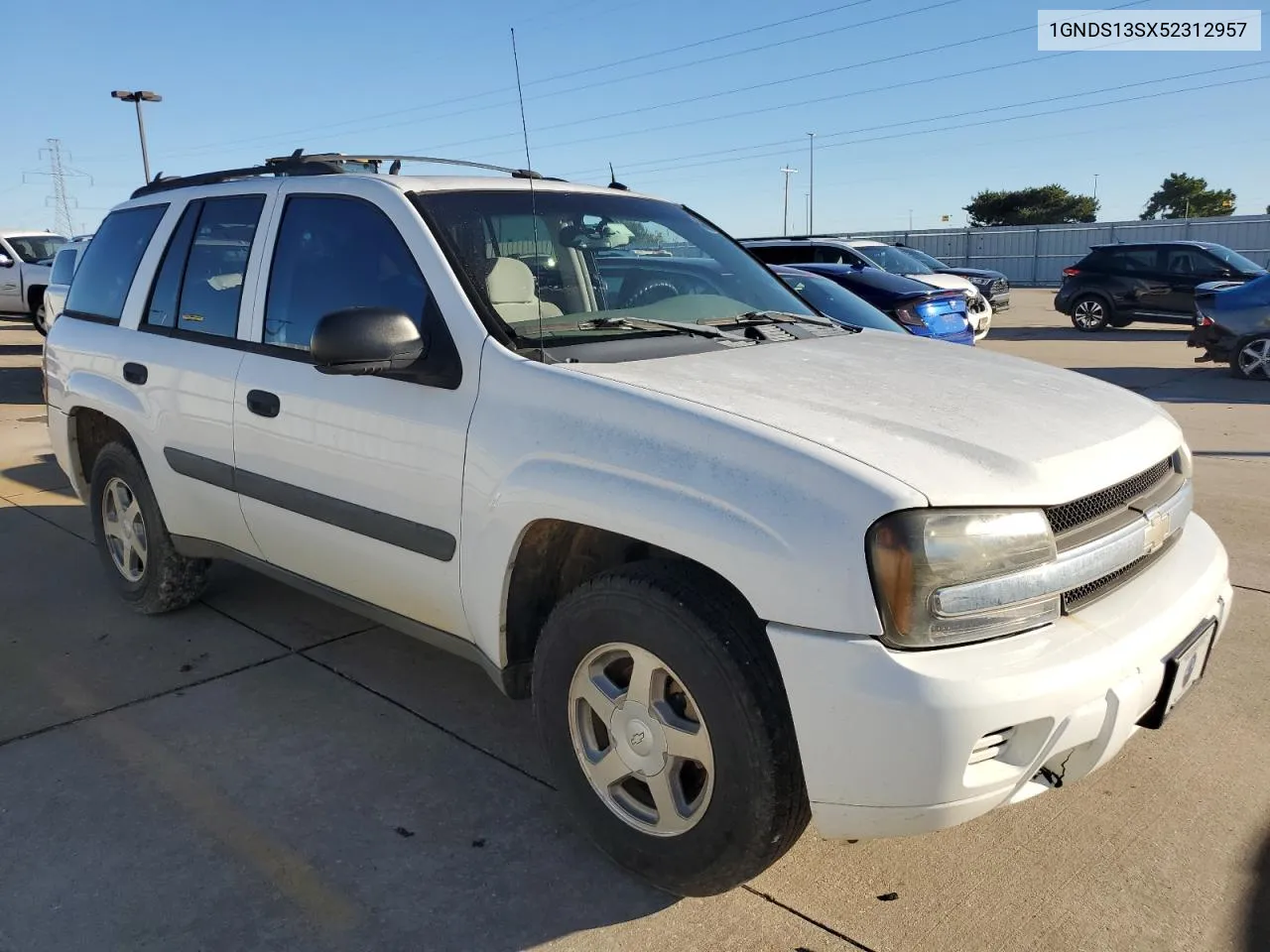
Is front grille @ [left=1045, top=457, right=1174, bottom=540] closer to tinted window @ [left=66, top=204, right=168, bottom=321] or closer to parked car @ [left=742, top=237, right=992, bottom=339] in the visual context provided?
tinted window @ [left=66, top=204, right=168, bottom=321]

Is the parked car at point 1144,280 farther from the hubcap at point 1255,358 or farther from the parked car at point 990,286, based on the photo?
the hubcap at point 1255,358

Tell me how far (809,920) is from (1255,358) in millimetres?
11344

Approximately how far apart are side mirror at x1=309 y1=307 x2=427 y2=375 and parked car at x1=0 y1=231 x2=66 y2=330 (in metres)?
17.2

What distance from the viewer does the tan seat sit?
3.02m

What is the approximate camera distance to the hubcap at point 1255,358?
37.4ft

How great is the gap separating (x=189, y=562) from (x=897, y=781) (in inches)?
137

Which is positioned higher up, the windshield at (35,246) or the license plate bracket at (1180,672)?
the windshield at (35,246)

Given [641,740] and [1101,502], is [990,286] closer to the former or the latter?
[1101,502]

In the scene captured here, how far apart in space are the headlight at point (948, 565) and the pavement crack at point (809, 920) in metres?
0.84

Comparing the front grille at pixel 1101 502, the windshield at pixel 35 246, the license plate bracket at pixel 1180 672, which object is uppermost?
the windshield at pixel 35 246

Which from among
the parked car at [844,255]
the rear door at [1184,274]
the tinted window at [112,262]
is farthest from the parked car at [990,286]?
the tinted window at [112,262]

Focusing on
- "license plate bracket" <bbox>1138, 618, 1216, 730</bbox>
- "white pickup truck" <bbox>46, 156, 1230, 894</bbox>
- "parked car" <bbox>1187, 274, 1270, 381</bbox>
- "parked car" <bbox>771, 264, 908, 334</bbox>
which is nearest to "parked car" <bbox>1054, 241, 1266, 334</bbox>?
"parked car" <bbox>1187, 274, 1270, 381</bbox>

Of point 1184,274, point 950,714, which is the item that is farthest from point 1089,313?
point 950,714

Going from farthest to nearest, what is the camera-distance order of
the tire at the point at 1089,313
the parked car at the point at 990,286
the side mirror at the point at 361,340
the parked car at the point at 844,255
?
the parked car at the point at 990,286 < the tire at the point at 1089,313 < the parked car at the point at 844,255 < the side mirror at the point at 361,340
